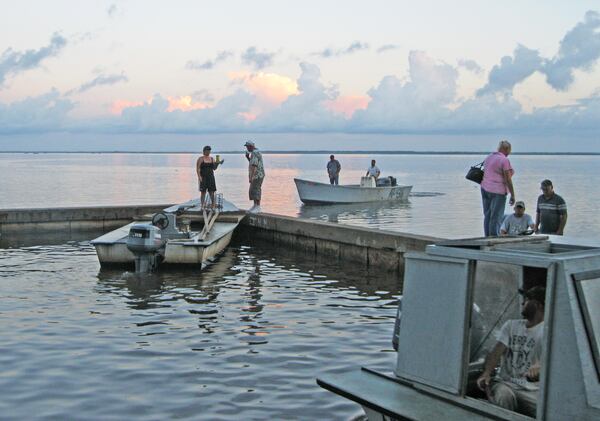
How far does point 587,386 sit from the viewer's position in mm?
4551

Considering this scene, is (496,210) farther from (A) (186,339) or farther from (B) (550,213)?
(A) (186,339)

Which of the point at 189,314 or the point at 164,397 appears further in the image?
the point at 189,314

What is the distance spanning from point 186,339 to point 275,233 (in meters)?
9.69

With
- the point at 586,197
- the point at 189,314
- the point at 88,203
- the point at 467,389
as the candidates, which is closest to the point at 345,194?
the point at 88,203

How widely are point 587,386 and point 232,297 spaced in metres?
8.95

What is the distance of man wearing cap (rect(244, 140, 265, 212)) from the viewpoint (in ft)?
70.3

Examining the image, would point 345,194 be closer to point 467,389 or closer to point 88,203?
point 88,203

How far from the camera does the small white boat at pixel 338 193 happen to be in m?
37.8

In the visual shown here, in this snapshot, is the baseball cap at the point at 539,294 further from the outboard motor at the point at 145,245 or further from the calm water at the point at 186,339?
the outboard motor at the point at 145,245

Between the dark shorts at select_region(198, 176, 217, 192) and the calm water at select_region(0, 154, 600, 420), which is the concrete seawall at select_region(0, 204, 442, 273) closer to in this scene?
the calm water at select_region(0, 154, 600, 420)

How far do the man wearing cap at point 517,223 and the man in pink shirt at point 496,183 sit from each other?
96 cm

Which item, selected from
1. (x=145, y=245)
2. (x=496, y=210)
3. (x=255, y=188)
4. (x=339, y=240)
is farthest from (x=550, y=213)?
(x=255, y=188)

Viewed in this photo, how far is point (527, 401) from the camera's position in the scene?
5250 mm

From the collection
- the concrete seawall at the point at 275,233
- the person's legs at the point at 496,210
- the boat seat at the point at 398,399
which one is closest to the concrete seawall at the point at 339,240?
the concrete seawall at the point at 275,233
